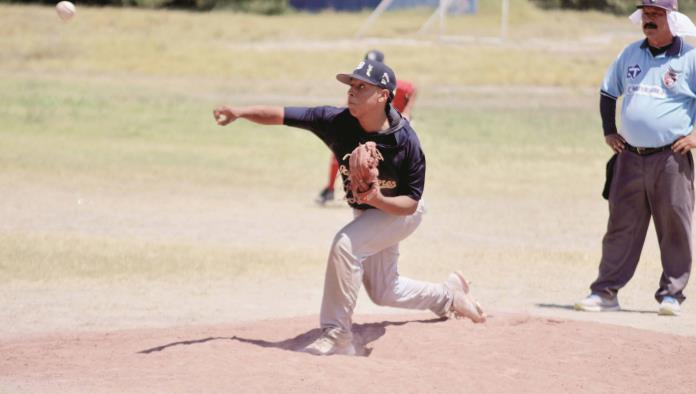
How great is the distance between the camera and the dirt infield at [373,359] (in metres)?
6.47

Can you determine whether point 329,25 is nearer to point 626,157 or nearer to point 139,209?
point 139,209

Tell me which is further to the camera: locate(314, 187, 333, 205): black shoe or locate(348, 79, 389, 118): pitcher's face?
locate(314, 187, 333, 205): black shoe

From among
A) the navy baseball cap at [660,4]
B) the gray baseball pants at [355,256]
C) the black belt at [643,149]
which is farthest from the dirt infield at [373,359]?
the navy baseball cap at [660,4]

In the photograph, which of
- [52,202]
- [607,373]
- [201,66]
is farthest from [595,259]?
[201,66]

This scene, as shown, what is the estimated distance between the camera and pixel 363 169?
271 inches

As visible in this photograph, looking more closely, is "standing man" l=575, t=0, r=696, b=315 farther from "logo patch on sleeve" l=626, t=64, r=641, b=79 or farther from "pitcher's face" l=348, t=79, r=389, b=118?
"pitcher's face" l=348, t=79, r=389, b=118

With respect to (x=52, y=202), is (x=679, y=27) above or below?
above

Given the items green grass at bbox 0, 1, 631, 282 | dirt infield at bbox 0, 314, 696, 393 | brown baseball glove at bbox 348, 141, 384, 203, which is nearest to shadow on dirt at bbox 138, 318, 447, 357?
dirt infield at bbox 0, 314, 696, 393

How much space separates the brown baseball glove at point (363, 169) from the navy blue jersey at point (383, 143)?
0.55 ft

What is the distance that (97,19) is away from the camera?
135 feet

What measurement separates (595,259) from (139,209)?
549 cm

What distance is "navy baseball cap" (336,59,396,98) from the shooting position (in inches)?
283

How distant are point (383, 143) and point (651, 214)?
2.92m

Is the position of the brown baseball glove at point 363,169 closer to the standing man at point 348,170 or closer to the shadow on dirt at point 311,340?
the standing man at point 348,170
